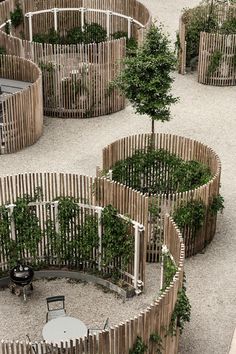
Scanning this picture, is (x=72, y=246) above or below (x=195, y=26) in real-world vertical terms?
below

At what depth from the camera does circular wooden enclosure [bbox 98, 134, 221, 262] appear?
689 inches

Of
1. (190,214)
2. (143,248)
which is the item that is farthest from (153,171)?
(143,248)

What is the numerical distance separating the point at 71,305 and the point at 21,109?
27.3 feet

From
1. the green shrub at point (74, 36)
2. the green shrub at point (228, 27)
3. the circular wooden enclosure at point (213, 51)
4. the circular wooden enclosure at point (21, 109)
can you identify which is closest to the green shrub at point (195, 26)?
the circular wooden enclosure at point (213, 51)

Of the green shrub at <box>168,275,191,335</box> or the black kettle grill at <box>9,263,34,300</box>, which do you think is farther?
the black kettle grill at <box>9,263,34,300</box>

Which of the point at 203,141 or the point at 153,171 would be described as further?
the point at 203,141

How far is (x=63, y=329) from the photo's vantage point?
1465cm

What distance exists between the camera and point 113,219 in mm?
16438

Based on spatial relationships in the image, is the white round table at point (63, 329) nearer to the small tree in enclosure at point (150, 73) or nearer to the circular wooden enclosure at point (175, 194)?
the circular wooden enclosure at point (175, 194)

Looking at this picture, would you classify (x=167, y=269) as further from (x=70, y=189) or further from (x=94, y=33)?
(x=94, y=33)

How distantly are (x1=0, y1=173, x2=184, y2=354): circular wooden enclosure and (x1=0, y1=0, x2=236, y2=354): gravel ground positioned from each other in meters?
1.68

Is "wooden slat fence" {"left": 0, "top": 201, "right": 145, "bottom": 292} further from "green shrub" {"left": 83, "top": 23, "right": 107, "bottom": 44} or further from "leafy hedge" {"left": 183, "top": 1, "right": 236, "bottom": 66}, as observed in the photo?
"green shrub" {"left": 83, "top": 23, "right": 107, "bottom": 44}

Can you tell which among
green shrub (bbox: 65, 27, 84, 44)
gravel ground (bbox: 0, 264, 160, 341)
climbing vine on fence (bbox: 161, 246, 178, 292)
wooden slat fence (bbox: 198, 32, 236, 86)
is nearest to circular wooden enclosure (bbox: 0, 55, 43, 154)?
green shrub (bbox: 65, 27, 84, 44)

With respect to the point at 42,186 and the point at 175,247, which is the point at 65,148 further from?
the point at 175,247
